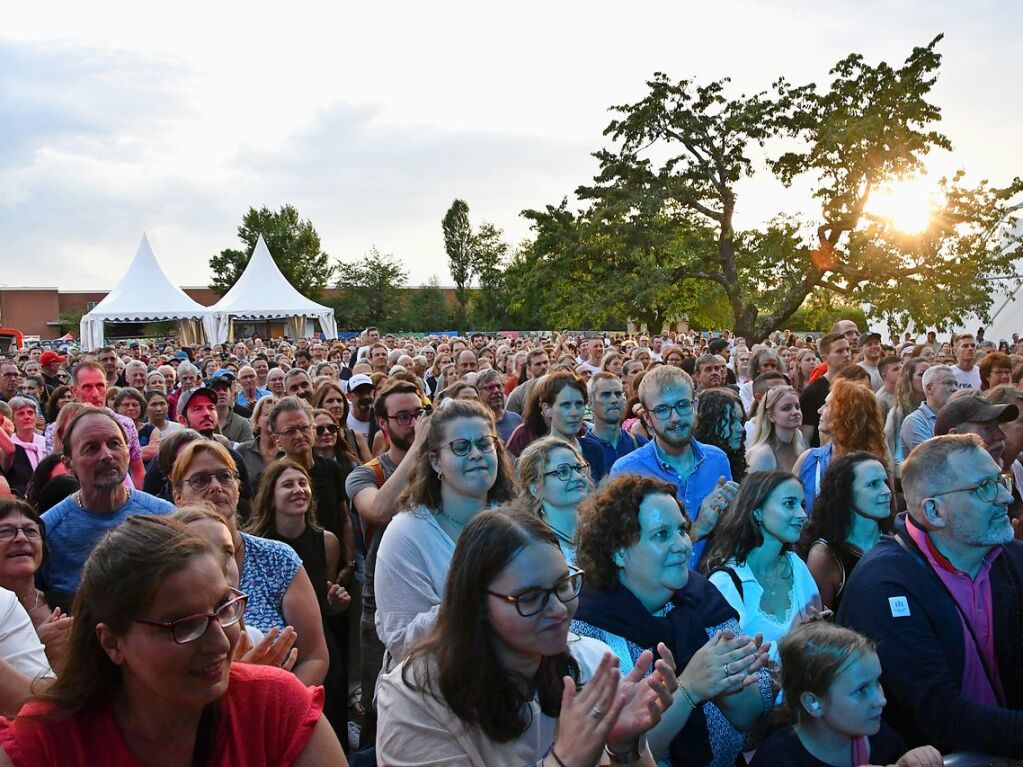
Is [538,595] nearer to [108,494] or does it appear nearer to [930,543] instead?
[930,543]

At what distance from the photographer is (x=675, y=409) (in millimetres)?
4570

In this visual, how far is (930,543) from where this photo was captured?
10.3 ft

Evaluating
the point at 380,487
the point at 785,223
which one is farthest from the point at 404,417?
the point at 785,223

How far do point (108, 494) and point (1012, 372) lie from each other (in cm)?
783

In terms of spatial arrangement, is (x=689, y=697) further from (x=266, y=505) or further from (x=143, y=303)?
(x=143, y=303)

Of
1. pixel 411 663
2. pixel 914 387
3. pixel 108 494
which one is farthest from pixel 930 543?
pixel 914 387

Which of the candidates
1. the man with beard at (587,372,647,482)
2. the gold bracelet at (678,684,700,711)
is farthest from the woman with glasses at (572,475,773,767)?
the man with beard at (587,372,647,482)

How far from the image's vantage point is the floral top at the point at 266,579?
3.25 m

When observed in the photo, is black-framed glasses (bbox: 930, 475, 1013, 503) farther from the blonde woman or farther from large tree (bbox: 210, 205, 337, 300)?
large tree (bbox: 210, 205, 337, 300)

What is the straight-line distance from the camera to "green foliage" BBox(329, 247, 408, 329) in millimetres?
59250

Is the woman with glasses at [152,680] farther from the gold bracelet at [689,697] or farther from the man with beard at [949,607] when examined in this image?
the man with beard at [949,607]

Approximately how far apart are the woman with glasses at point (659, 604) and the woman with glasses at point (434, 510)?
510 mm

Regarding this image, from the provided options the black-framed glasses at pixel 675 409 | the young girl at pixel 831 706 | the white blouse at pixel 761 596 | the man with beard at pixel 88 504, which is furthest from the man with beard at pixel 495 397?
the young girl at pixel 831 706

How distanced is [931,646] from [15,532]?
3.32 meters
